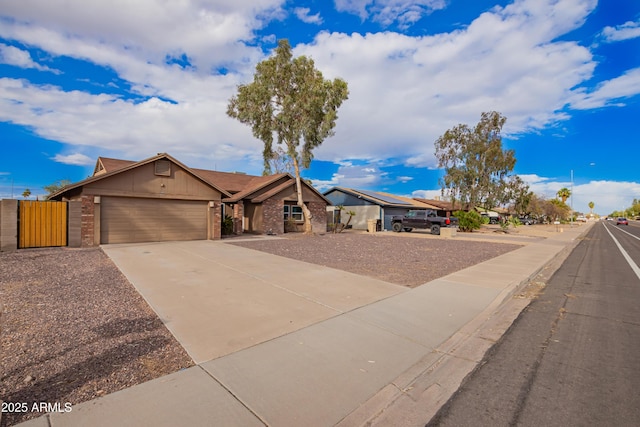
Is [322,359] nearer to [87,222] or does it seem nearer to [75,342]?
[75,342]

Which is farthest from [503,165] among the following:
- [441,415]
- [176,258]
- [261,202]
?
[441,415]

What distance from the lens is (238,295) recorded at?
6395 mm

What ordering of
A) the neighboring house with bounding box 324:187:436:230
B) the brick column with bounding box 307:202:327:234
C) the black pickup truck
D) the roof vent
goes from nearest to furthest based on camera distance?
the roof vent → the brick column with bounding box 307:202:327:234 → the black pickup truck → the neighboring house with bounding box 324:187:436:230

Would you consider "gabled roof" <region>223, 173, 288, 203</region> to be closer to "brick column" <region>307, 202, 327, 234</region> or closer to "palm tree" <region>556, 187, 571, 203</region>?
"brick column" <region>307, 202, 327, 234</region>

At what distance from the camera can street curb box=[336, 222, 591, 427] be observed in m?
2.87

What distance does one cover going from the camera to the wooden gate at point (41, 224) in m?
12.8

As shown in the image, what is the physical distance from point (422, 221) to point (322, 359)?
25.6m

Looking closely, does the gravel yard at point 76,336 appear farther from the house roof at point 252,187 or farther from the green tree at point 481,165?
the green tree at point 481,165

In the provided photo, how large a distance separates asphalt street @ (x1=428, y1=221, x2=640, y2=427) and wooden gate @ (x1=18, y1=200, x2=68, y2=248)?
16.7 m

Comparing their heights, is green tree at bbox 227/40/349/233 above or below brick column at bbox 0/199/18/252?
above

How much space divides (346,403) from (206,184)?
55.1 feet

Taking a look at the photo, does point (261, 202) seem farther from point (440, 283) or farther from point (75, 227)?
point (440, 283)

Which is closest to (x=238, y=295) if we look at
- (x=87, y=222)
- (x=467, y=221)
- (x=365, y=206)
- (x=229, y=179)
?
(x=87, y=222)

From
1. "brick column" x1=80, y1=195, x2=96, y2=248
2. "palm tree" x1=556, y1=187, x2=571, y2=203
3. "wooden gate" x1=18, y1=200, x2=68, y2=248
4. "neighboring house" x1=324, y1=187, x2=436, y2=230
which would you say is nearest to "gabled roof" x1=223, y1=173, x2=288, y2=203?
"brick column" x1=80, y1=195, x2=96, y2=248
